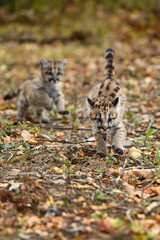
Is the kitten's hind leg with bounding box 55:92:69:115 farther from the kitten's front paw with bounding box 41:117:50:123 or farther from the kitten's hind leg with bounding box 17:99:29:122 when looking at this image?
the kitten's hind leg with bounding box 17:99:29:122

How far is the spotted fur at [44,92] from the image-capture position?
32.1 feet

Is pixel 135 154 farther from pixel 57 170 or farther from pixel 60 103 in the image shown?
pixel 60 103

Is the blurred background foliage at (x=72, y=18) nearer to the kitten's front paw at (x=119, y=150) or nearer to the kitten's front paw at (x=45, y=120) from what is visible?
the kitten's front paw at (x=45, y=120)

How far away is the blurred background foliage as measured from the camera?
63.3ft

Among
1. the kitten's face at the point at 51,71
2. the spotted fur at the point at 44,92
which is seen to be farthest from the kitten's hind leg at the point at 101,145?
the kitten's face at the point at 51,71

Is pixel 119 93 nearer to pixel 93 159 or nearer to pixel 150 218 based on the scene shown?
pixel 93 159

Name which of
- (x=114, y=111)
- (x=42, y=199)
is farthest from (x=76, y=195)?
(x=114, y=111)

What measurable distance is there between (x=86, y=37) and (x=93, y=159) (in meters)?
13.3

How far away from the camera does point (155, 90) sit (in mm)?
12039

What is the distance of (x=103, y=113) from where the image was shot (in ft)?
21.5

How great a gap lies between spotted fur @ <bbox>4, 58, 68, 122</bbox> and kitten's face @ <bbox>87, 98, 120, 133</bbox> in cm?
289

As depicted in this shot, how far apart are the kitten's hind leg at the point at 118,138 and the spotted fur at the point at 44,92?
2593 mm

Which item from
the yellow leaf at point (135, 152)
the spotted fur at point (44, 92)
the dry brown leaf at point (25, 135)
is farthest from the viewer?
the spotted fur at point (44, 92)

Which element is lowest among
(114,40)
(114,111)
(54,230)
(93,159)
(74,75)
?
(54,230)
